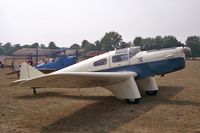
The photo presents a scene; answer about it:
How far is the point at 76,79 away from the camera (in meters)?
8.24

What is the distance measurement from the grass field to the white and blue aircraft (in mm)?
517

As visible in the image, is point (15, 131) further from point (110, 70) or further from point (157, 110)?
point (110, 70)

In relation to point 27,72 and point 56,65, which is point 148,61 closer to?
point 27,72

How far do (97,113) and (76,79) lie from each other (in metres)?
1.13

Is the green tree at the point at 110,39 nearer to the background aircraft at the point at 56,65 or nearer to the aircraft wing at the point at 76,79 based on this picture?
the background aircraft at the point at 56,65

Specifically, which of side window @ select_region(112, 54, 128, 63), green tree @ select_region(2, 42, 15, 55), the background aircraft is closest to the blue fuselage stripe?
side window @ select_region(112, 54, 128, 63)

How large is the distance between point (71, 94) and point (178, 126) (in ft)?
20.1

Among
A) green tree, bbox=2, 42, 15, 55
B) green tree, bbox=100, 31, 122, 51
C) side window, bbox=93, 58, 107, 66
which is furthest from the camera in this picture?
green tree, bbox=2, 42, 15, 55

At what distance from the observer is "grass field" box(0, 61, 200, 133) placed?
6359 millimetres

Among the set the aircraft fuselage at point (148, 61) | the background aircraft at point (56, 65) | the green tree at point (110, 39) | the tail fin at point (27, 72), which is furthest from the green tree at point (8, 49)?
the aircraft fuselage at point (148, 61)

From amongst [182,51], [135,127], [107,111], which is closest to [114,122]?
[135,127]

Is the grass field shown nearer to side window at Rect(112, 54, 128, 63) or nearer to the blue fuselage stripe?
the blue fuselage stripe

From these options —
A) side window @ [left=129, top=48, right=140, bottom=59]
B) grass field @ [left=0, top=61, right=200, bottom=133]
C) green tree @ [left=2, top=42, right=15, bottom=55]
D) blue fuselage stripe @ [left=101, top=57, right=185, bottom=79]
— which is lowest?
grass field @ [left=0, top=61, right=200, bottom=133]

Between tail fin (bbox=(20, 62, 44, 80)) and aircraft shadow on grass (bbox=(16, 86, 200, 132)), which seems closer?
aircraft shadow on grass (bbox=(16, 86, 200, 132))
